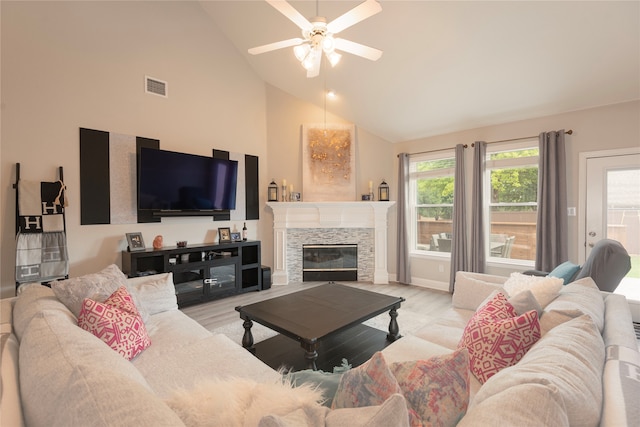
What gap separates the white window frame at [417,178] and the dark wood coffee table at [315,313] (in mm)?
2492

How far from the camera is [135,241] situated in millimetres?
3719

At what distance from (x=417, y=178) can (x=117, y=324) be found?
469 cm

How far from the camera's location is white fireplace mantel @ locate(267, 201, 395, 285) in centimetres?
515

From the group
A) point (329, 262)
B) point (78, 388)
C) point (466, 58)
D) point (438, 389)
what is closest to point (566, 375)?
point (438, 389)

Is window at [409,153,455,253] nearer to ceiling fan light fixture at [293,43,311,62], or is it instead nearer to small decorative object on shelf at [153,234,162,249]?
ceiling fan light fixture at [293,43,311,62]

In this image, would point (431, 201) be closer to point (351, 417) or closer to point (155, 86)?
point (155, 86)

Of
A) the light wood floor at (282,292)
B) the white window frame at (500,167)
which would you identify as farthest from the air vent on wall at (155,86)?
the white window frame at (500,167)

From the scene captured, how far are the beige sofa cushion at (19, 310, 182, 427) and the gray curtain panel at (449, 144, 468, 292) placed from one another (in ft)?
14.3

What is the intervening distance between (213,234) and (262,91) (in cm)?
263

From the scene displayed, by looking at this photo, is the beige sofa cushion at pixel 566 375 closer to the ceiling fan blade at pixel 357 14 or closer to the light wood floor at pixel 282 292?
the ceiling fan blade at pixel 357 14

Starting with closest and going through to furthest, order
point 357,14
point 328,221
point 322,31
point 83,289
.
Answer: point 83,289, point 357,14, point 322,31, point 328,221

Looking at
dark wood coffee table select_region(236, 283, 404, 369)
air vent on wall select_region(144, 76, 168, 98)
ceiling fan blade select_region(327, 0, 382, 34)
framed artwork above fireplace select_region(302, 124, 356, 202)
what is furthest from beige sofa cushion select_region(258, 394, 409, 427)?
framed artwork above fireplace select_region(302, 124, 356, 202)

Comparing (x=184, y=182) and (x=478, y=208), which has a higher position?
(x=184, y=182)

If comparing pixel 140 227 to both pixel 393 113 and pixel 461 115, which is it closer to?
pixel 393 113
